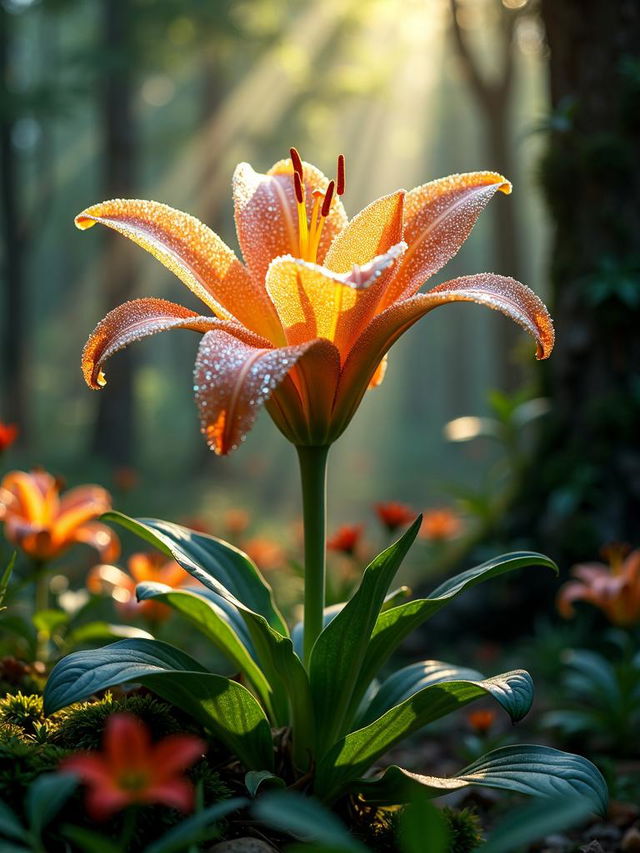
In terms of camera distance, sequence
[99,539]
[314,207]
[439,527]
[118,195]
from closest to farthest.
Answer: [314,207]
[99,539]
[439,527]
[118,195]

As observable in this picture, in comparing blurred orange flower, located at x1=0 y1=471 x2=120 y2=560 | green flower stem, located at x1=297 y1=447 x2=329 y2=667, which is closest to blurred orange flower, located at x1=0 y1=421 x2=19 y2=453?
blurred orange flower, located at x1=0 y1=471 x2=120 y2=560

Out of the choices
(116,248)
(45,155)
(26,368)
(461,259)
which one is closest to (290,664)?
(116,248)

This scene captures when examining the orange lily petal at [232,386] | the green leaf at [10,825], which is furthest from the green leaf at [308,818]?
the orange lily petal at [232,386]

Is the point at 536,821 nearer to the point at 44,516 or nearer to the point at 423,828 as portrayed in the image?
the point at 423,828

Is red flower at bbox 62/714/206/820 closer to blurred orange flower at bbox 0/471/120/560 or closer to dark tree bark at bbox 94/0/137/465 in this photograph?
blurred orange flower at bbox 0/471/120/560

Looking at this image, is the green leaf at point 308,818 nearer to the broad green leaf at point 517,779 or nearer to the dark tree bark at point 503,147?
the broad green leaf at point 517,779

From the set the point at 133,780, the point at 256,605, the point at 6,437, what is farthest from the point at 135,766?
the point at 6,437

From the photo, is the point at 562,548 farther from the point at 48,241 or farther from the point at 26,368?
the point at 48,241
